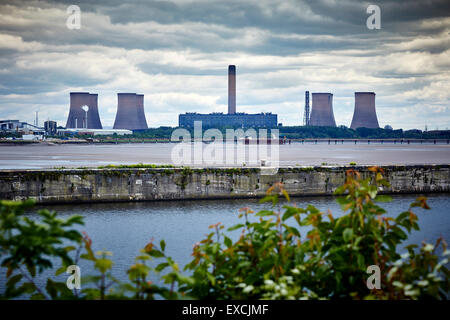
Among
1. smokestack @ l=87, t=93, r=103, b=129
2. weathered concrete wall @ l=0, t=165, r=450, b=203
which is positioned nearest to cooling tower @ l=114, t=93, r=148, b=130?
smokestack @ l=87, t=93, r=103, b=129

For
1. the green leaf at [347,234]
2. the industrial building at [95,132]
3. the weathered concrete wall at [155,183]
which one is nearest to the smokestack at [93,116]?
the industrial building at [95,132]

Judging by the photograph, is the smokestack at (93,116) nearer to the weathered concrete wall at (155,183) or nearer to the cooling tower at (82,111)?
the cooling tower at (82,111)

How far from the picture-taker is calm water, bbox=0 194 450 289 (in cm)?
1853

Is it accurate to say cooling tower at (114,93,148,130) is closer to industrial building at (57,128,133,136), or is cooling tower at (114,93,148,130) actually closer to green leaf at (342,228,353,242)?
industrial building at (57,128,133,136)

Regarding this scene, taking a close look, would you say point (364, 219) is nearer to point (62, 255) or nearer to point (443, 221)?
point (62, 255)

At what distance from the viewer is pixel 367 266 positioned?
349 cm

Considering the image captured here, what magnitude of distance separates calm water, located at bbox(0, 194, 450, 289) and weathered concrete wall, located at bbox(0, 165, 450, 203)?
978mm

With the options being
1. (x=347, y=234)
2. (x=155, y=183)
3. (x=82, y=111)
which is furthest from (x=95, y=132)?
(x=347, y=234)

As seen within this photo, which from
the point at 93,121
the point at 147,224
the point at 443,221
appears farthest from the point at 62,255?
the point at 93,121

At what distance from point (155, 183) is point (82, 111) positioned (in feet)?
514

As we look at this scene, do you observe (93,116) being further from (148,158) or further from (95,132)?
(148,158)

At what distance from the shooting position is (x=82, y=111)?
179 metres

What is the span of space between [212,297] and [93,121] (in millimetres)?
181540

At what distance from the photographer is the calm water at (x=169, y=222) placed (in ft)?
60.8
